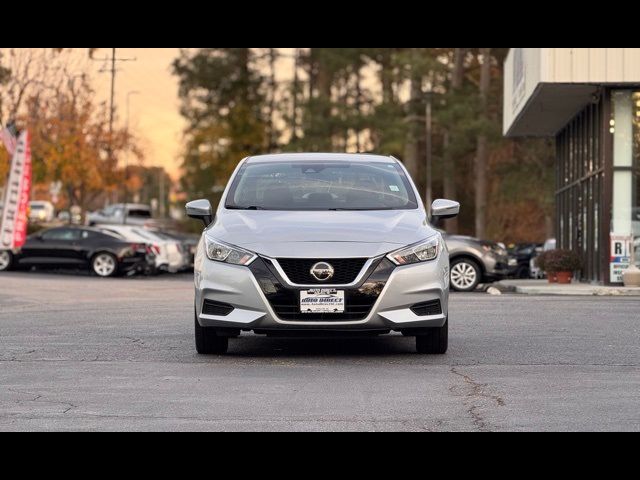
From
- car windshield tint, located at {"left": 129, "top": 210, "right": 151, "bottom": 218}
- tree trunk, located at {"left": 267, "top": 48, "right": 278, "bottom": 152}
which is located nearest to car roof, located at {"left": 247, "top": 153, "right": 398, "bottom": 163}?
tree trunk, located at {"left": 267, "top": 48, "right": 278, "bottom": 152}

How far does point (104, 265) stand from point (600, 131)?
14.1 m

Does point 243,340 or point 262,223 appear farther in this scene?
point 243,340

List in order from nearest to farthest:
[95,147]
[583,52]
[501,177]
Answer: [583,52] < [501,177] < [95,147]

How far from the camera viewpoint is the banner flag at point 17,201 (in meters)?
37.5

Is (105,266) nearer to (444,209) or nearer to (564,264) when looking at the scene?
(564,264)

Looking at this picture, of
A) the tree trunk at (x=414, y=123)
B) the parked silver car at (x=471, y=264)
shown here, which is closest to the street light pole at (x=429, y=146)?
the tree trunk at (x=414, y=123)

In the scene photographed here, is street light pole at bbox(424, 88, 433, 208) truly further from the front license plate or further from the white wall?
the front license plate

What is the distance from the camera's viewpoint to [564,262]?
98.7 feet

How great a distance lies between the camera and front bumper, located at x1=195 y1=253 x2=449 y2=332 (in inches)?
458

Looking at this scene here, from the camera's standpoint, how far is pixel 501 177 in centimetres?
6084

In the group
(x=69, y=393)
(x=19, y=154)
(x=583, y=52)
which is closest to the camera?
(x=69, y=393)
